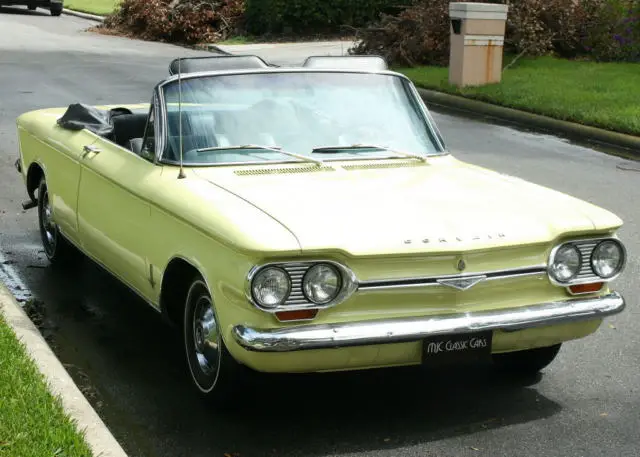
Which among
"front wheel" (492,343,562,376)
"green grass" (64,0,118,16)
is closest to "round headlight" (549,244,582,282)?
"front wheel" (492,343,562,376)

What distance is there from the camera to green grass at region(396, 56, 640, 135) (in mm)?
15164

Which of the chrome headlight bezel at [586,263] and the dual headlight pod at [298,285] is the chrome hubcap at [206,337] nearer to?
the dual headlight pod at [298,285]

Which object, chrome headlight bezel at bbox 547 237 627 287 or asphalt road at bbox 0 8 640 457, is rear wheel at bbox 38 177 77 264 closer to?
asphalt road at bbox 0 8 640 457

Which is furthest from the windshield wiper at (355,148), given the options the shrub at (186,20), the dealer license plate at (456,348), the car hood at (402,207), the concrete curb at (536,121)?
the shrub at (186,20)

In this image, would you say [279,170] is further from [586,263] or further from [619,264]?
[619,264]

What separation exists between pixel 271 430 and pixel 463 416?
89 centimetres

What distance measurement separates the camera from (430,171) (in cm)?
607

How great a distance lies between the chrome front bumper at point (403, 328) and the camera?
4660 mm

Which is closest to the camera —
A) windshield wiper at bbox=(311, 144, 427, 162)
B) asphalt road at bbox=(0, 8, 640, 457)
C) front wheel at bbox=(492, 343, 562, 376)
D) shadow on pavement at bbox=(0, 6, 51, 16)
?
asphalt road at bbox=(0, 8, 640, 457)

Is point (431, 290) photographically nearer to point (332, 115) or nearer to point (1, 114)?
point (332, 115)

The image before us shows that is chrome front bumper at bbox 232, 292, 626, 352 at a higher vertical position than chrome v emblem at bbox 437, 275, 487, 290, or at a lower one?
lower

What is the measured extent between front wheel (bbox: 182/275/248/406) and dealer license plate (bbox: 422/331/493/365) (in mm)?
849

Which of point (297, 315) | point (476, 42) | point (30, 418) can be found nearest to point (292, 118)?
point (297, 315)

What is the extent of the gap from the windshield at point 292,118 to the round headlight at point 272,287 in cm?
135
